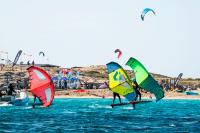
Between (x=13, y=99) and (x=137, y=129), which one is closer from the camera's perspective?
(x=137, y=129)

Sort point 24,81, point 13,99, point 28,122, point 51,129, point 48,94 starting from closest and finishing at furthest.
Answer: point 51,129 < point 28,122 < point 48,94 < point 13,99 < point 24,81

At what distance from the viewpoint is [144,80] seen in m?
75.4

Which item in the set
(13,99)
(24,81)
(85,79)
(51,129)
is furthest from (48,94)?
(85,79)

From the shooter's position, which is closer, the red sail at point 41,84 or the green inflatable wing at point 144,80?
the red sail at point 41,84

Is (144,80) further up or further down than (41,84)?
further up

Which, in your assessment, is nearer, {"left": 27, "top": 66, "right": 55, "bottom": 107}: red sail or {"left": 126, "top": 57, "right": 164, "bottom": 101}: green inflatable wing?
{"left": 27, "top": 66, "right": 55, "bottom": 107}: red sail

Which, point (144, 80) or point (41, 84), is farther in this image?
point (144, 80)

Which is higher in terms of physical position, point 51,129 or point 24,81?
point 24,81

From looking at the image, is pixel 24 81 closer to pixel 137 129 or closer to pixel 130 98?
pixel 130 98

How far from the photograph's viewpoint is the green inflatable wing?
7519cm

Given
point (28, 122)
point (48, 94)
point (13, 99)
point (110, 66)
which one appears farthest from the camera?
point (13, 99)

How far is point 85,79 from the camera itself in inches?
7441

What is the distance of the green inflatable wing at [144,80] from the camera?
247ft

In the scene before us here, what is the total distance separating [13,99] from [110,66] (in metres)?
23.3
